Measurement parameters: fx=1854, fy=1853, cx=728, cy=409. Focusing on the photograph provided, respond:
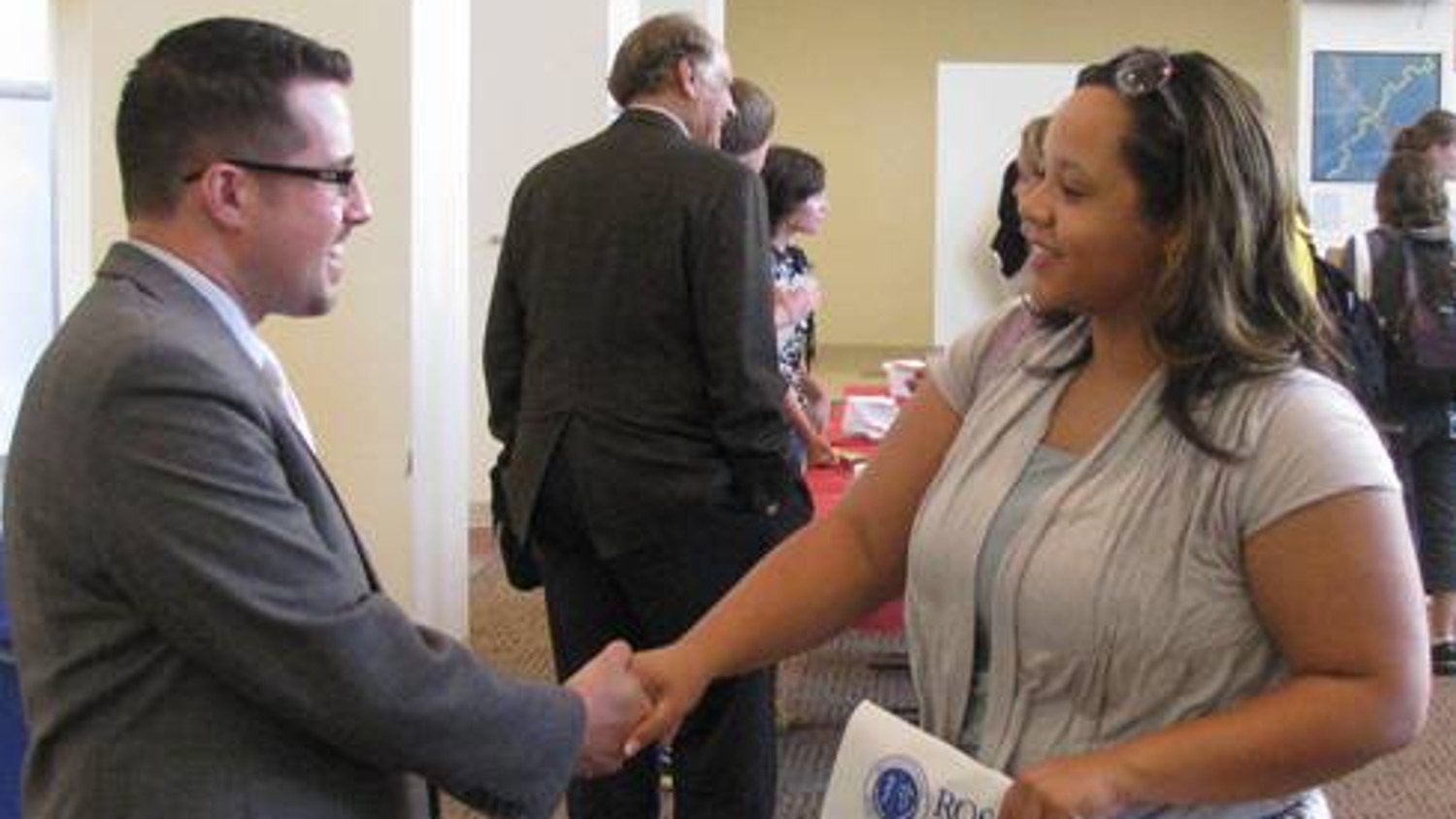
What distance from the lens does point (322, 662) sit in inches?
56.3

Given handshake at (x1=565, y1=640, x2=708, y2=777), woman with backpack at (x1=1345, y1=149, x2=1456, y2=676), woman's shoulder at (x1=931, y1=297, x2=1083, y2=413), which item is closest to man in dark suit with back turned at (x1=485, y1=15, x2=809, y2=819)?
handshake at (x1=565, y1=640, x2=708, y2=777)

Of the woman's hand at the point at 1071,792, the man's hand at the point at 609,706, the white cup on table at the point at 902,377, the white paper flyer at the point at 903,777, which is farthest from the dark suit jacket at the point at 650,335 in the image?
the white cup on table at the point at 902,377

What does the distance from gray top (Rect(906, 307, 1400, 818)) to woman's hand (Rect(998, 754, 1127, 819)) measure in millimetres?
92

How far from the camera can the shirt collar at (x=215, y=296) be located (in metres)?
1.50

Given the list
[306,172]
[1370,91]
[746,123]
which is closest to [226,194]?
[306,172]

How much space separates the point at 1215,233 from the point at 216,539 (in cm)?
83

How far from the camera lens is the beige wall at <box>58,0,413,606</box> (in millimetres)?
4121

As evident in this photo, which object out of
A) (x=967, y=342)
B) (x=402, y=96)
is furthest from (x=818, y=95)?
(x=967, y=342)

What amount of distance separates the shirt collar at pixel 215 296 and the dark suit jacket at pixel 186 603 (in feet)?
0.04

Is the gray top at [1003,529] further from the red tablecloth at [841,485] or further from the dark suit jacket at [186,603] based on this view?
the red tablecloth at [841,485]

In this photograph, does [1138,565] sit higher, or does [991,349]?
[991,349]

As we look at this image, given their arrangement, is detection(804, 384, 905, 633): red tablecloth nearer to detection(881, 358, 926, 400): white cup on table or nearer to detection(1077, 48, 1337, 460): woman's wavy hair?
detection(881, 358, 926, 400): white cup on table

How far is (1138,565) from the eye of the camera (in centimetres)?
151

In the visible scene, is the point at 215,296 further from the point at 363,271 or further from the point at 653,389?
the point at 363,271
